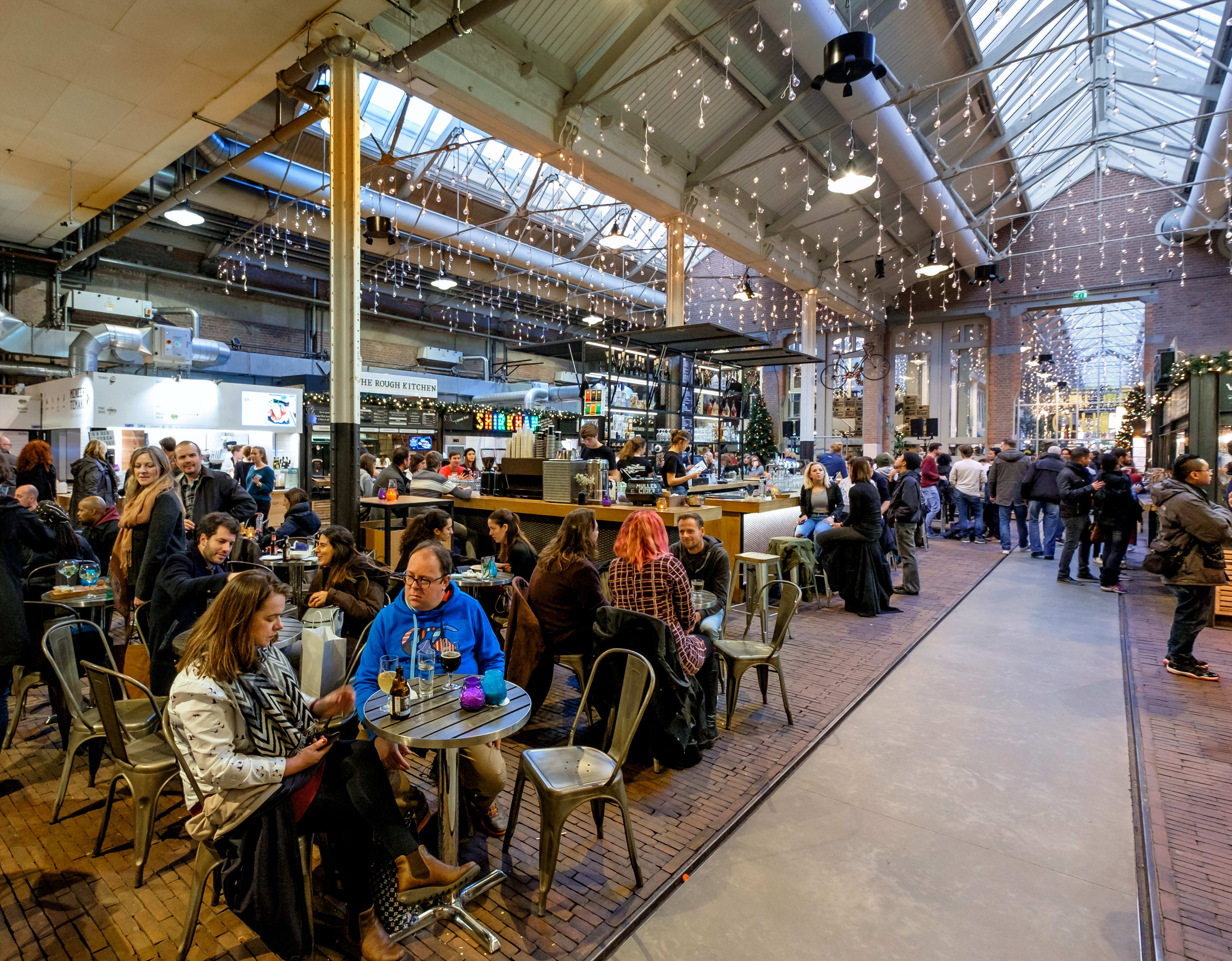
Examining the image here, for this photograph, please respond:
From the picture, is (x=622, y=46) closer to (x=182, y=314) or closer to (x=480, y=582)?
(x=480, y=582)

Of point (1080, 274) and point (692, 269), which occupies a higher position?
point (692, 269)

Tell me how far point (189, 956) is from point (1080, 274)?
20053mm

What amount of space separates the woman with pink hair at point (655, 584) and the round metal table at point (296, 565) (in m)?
2.52

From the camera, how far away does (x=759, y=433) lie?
15.6 metres

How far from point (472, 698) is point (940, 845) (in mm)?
2053

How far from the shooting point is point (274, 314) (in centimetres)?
1430

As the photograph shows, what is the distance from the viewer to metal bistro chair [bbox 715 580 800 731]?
3.77 metres

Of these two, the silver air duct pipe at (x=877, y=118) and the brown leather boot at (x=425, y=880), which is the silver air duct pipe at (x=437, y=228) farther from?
the brown leather boot at (x=425, y=880)

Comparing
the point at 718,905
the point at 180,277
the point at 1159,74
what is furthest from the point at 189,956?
the point at 1159,74

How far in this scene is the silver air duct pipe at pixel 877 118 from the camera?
276 inches

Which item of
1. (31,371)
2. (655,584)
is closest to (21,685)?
(655,584)

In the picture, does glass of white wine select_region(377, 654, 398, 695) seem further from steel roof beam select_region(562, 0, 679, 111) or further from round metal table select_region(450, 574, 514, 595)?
steel roof beam select_region(562, 0, 679, 111)

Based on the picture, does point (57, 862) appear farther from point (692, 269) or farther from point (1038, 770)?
point (692, 269)

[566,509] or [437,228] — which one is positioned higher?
[437,228]
